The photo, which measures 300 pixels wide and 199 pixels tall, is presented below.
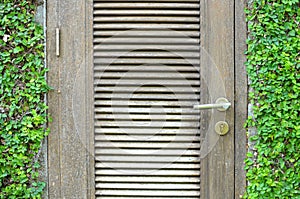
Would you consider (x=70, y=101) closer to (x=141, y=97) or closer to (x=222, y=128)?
(x=141, y=97)

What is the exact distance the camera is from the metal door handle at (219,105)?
217cm

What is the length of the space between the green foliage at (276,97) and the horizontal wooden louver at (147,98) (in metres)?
0.30

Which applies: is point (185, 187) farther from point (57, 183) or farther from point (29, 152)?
point (29, 152)

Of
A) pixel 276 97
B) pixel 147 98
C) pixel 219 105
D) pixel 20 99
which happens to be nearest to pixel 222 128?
pixel 219 105

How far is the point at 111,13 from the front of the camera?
2.27m

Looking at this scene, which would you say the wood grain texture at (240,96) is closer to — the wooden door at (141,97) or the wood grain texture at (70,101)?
the wooden door at (141,97)

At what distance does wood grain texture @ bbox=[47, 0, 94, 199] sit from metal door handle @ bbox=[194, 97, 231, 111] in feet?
1.89

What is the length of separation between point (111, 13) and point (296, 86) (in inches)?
39.7

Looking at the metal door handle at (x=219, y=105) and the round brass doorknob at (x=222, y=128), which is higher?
the metal door handle at (x=219, y=105)

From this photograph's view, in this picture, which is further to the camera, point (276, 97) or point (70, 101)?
point (70, 101)

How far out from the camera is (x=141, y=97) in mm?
2266

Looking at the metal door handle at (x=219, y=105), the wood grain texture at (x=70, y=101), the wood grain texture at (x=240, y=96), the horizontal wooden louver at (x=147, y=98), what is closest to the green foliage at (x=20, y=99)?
the wood grain texture at (x=70, y=101)

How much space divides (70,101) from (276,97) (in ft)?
3.46

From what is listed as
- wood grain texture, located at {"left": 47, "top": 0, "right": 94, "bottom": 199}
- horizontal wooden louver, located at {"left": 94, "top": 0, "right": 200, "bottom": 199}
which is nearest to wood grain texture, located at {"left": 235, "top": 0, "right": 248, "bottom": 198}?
horizontal wooden louver, located at {"left": 94, "top": 0, "right": 200, "bottom": 199}
